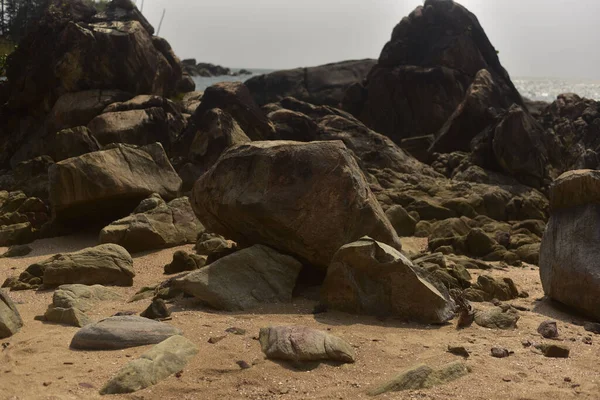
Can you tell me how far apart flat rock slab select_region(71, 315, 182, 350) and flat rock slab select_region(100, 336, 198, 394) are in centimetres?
28

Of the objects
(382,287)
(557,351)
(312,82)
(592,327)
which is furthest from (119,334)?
(312,82)

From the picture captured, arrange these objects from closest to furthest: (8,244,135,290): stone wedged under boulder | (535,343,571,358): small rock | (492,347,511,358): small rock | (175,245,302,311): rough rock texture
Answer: (492,347,511,358): small rock < (535,343,571,358): small rock < (175,245,302,311): rough rock texture < (8,244,135,290): stone wedged under boulder

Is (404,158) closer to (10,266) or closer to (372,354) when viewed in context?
(10,266)

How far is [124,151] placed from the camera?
1425cm

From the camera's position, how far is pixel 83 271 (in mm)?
9516

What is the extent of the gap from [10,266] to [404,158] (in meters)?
15.6

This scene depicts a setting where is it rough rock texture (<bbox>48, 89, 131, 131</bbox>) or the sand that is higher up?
rough rock texture (<bbox>48, 89, 131, 131</bbox>)

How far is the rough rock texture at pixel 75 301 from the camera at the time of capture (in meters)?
7.47

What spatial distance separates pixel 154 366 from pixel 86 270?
158 inches

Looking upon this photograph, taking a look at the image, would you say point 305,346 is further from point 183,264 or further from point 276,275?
point 183,264

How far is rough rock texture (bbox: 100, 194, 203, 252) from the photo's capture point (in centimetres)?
1222

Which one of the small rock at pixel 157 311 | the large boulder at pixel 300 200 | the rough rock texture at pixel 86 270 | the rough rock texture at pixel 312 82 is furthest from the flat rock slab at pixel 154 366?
the rough rock texture at pixel 312 82

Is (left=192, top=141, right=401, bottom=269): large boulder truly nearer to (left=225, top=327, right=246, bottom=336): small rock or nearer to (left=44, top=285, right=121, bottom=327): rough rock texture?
(left=44, top=285, right=121, bottom=327): rough rock texture

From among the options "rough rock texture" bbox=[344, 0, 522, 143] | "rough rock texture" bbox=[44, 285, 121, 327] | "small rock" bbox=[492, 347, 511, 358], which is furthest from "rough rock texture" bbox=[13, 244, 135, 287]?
"rough rock texture" bbox=[344, 0, 522, 143]
